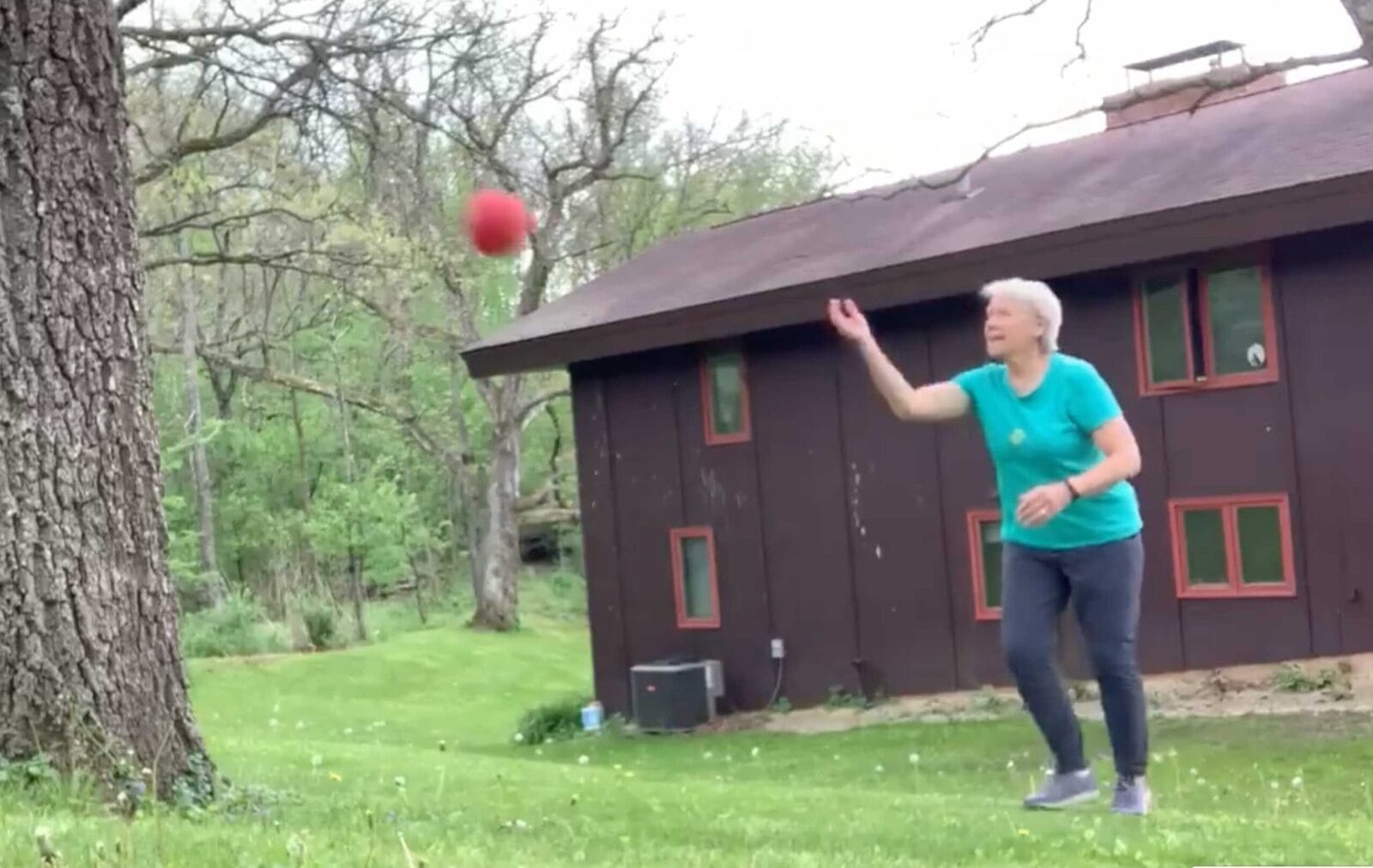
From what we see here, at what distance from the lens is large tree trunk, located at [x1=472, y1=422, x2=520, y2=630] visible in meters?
35.3

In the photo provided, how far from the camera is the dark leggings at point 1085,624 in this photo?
5508mm

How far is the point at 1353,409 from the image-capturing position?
13.7 metres

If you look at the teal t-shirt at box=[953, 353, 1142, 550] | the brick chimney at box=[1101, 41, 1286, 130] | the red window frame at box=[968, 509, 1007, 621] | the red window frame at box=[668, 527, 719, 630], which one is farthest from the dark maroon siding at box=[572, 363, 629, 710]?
the teal t-shirt at box=[953, 353, 1142, 550]

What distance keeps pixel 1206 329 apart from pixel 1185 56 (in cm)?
539

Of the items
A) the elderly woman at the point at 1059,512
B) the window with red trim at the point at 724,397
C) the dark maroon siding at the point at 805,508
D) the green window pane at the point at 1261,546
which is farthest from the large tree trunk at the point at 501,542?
the elderly woman at the point at 1059,512

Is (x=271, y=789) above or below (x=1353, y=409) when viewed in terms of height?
below

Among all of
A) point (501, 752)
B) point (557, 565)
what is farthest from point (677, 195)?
point (501, 752)

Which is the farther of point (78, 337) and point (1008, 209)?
point (1008, 209)

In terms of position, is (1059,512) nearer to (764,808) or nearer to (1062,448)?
(1062,448)

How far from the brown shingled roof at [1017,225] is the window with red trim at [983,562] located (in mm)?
2313

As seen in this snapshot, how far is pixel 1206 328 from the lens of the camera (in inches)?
579

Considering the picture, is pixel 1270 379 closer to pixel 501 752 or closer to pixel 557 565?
pixel 501 752

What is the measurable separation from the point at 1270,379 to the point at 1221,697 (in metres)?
2.63

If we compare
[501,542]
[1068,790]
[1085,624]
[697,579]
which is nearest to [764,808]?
[1068,790]
